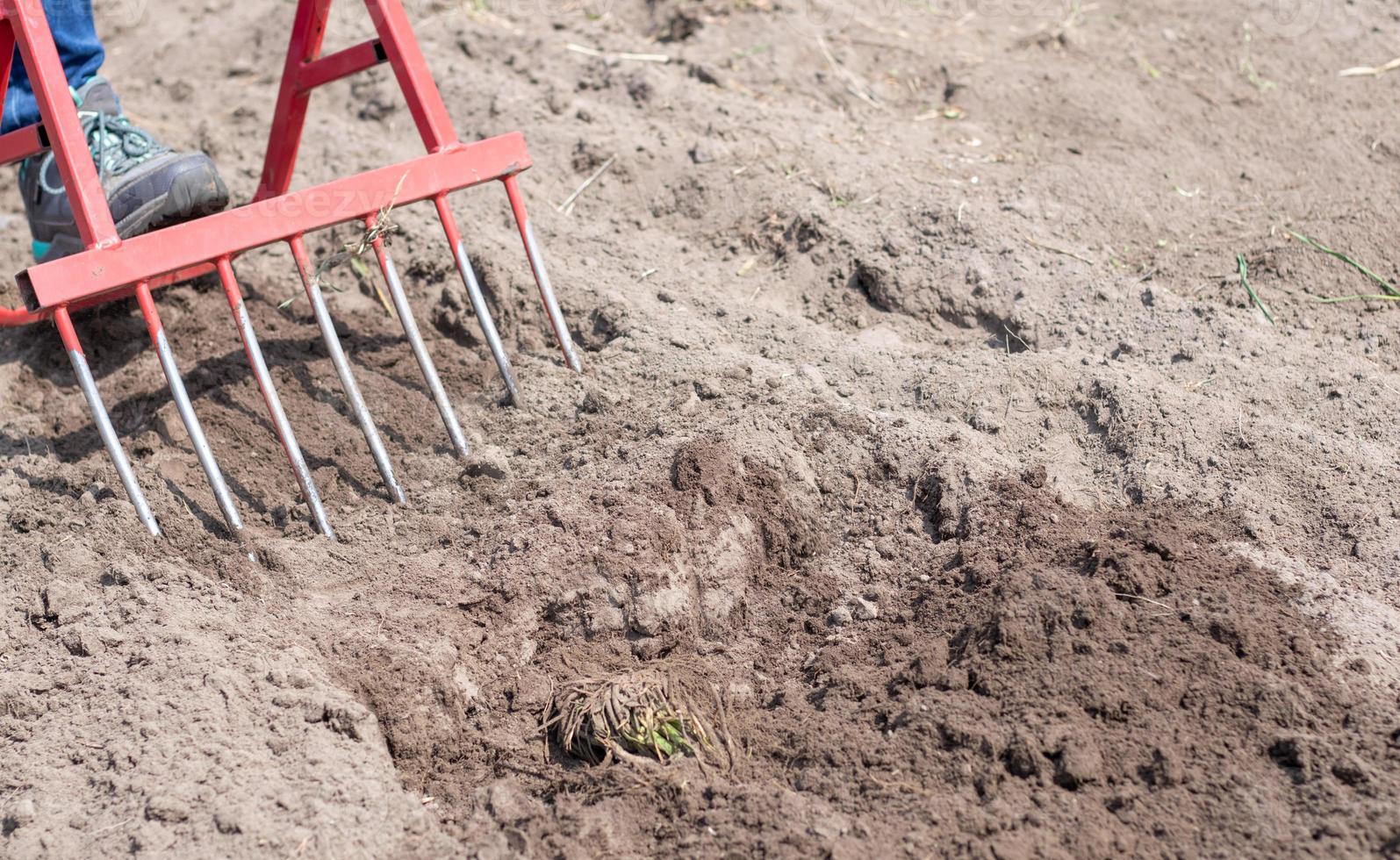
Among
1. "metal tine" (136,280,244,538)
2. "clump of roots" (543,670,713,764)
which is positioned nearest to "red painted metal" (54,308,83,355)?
"metal tine" (136,280,244,538)

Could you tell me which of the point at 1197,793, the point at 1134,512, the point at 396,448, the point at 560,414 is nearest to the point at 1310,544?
the point at 1134,512

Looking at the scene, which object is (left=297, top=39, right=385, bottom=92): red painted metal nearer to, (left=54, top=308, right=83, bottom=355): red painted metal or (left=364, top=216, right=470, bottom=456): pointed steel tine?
(left=364, top=216, right=470, bottom=456): pointed steel tine

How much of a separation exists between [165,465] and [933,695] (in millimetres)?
1925

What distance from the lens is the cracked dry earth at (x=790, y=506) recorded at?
203cm

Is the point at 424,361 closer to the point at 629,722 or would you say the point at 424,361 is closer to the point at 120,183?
the point at 120,183

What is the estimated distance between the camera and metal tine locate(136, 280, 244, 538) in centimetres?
259

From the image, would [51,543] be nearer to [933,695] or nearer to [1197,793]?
[933,695]

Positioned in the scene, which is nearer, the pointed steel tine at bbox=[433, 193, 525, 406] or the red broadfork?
the red broadfork

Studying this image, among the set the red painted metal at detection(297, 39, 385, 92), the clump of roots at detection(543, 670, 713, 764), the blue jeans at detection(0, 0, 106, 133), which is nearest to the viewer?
the clump of roots at detection(543, 670, 713, 764)

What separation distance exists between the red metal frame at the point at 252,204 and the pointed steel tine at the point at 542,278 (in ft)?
0.21

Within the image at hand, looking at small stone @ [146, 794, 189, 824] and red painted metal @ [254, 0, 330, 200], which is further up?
red painted metal @ [254, 0, 330, 200]

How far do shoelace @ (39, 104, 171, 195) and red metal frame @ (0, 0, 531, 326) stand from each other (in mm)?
301

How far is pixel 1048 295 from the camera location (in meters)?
3.20

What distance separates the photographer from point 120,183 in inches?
120
